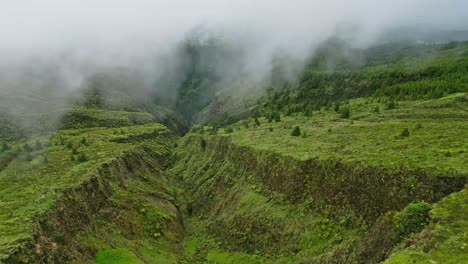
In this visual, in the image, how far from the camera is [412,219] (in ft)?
102

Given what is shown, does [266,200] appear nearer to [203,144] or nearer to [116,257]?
[116,257]

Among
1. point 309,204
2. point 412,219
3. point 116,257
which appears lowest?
point 116,257

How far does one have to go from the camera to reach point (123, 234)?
59688mm

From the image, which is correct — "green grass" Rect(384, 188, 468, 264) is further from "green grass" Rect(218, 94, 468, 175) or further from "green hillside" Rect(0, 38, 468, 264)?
"green grass" Rect(218, 94, 468, 175)

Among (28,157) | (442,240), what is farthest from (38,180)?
(442,240)

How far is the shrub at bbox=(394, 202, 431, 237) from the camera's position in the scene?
99.3 ft

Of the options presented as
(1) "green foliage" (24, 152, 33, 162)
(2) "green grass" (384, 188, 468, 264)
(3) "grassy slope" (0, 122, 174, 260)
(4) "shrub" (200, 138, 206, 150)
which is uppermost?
(2) "green grass" (384, 188, 468, 264)

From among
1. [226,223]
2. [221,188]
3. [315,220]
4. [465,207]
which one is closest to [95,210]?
[226,223]

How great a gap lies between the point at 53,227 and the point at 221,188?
3853 cm

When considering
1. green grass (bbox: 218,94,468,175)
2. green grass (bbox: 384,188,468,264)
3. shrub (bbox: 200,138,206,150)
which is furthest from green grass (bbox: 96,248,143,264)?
shrub (bbox: 200,138,206,150)

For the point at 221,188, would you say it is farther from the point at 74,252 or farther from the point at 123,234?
the point at 74,252

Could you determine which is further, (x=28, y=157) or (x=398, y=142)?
(x=28, y=157)

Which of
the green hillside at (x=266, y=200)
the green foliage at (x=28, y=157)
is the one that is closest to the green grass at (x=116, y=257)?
the green hillside at (x=266, y=200)

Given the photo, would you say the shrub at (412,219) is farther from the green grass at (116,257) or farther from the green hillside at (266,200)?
the green grass at (116,257)
